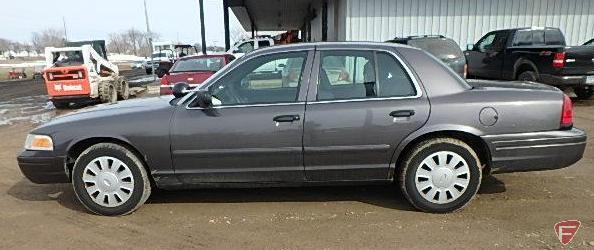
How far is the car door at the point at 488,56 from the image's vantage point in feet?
37.6

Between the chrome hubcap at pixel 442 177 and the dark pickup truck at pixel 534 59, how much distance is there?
720 cm

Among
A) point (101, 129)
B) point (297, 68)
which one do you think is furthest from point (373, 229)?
point (101, 129)

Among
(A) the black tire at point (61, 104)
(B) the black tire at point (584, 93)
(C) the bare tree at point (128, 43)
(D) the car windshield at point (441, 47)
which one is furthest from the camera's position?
(C) the bare tree at point (128, 43)

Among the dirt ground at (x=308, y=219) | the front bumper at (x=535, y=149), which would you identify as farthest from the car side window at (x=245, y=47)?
the front bumper at (x=535, y=149)

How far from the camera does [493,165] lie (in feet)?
13.1

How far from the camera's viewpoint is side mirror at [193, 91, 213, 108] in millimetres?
3902

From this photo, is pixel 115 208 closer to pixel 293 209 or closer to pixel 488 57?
pixel 293 209

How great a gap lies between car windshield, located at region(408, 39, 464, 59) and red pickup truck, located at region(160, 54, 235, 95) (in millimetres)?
4669

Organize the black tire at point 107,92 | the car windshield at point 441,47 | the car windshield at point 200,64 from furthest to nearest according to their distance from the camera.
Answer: the black tire at point 107,92
the car windshield at point 200,64
the car windshield at point 441,47

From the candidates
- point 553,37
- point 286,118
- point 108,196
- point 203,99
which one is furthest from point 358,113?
point 553,37

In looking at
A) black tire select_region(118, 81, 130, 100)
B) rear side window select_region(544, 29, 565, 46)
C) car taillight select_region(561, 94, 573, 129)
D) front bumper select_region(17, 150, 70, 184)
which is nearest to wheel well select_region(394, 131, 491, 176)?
car taillight select_region(561, 94, 573, 129)

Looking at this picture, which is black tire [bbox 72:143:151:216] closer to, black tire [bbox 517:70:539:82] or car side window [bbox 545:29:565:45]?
black tire [bbox 517:70:539:82]

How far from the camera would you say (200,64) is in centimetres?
1080

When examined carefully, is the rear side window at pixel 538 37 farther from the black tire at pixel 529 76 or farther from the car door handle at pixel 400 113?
the car door handle at pixel 400 113
